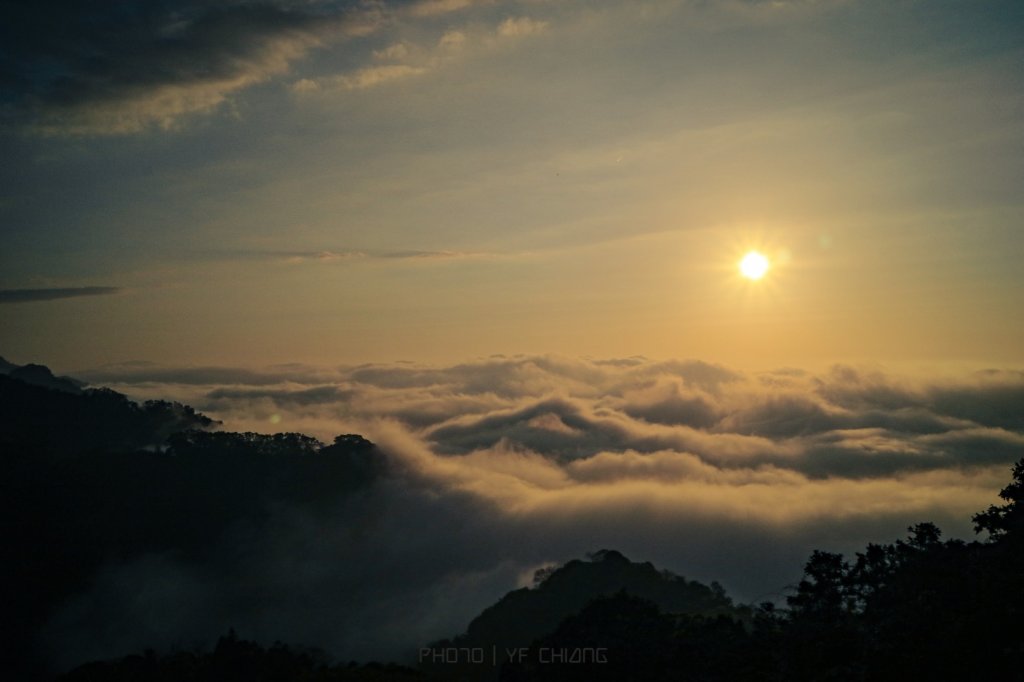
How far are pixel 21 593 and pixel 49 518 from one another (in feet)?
86.5

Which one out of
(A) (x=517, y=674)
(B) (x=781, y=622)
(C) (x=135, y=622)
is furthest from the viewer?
(C) (x=135, y=622)

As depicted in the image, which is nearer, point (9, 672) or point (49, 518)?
point (9, 672)

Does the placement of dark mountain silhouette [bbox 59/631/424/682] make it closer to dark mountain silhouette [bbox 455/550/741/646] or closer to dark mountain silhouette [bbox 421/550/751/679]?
dark mountain silhouette [bbox 421/550/751/679]

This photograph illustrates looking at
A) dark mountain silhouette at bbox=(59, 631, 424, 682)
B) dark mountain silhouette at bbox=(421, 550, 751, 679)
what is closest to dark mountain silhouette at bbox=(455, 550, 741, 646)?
dark mountain silhouette at bbox=(421, 550, 751, 679)

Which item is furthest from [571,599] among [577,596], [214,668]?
[214,668]

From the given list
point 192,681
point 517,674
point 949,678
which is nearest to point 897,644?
point 949,678

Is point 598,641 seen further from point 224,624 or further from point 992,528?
point 224,624

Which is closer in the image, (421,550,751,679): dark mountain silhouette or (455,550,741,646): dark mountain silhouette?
(421,550,751,679): dark mountain silhouette

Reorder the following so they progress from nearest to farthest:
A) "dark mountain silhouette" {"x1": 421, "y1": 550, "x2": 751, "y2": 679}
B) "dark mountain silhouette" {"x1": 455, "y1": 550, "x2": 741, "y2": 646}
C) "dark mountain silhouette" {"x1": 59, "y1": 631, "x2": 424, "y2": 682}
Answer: "dark mountain silhouette" {"x1": 59, "y1": 631, "x2": 424, "y2": 682}, "dark mountain silhouette" {"x1": 421, "y1": 550, "x2": 751, "y2": 679}, "dark mountain silhouette" {"x1": 455, "y1": 550, "x2": 741, "y2": 646}

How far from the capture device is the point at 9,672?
6314 inches

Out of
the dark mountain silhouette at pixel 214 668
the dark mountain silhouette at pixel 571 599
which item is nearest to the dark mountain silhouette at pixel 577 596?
the dark mountain silhouette at pixel 571 599

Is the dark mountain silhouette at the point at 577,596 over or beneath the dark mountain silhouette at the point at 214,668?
over

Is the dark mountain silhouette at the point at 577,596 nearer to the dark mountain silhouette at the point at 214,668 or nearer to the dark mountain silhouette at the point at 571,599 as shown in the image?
the dark mountain silhouette at the point at 571,599

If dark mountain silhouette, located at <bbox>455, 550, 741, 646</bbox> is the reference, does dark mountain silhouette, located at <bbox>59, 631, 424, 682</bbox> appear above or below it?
below
